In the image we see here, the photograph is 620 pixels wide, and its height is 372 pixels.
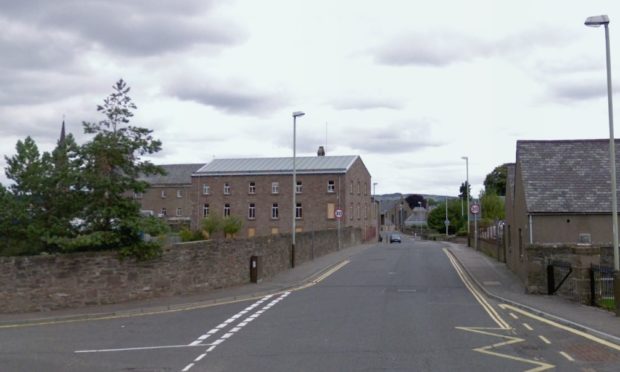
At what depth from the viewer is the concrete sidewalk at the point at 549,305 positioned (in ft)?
47.5

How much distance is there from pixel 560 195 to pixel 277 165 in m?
53.9

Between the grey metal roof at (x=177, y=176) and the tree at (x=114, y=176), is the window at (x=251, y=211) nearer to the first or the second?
the grey metal roof at (x=177, y=176)

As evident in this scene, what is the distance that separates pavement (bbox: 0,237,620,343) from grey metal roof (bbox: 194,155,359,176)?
45790mm

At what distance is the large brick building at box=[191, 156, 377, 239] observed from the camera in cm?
7400

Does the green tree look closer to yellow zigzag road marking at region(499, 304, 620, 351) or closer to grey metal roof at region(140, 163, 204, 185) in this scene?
grey metal roof at region(140, 163, 204, 185)

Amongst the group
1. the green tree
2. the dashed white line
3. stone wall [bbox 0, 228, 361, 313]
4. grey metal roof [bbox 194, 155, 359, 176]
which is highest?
grey metal roof [bbox 194, 155, 359, 176]

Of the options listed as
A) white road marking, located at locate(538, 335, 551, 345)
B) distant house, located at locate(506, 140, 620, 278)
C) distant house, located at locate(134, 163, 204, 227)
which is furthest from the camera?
distant house, located at locate(134, 163, 204, 227)

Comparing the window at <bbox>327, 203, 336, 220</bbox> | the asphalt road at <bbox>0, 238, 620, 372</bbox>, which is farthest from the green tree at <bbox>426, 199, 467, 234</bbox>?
the asphalt road at <bbox>0, 238, 620, 372</bbox>

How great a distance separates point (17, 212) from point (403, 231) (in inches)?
5393

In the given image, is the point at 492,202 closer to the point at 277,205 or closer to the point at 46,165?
the point at 277,205

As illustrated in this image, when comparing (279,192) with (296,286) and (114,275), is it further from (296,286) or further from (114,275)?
(114,275)

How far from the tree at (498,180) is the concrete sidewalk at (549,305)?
267 feet

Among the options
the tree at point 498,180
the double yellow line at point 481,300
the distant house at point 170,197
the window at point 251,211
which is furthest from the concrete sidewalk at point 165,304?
the tree at point 498,180

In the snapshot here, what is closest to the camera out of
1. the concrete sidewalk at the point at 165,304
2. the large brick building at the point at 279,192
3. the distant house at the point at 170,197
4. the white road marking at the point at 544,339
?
the white road marking at the point at 544,339
